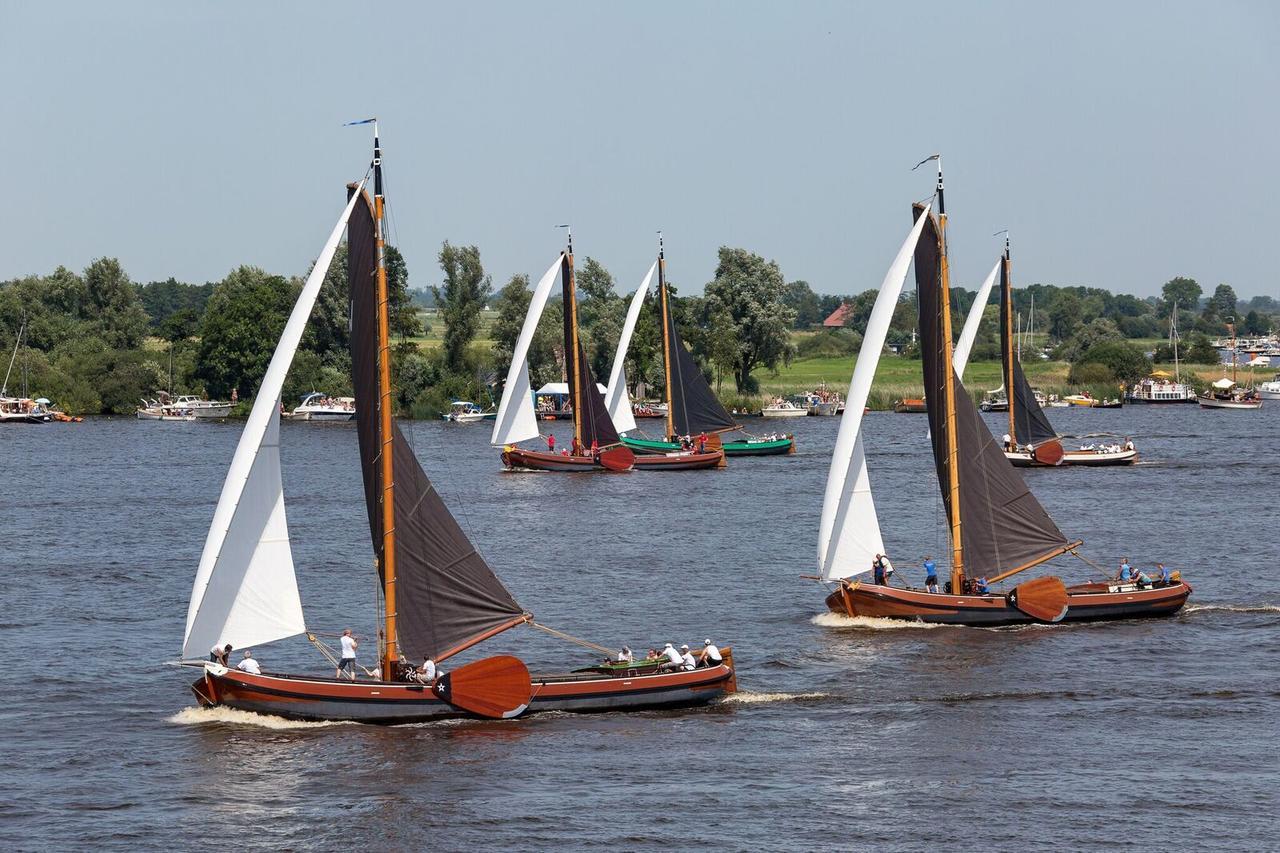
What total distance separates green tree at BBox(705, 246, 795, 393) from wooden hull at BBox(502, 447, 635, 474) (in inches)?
3140

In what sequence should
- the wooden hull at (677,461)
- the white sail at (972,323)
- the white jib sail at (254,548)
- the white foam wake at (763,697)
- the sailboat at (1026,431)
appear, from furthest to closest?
1. the wooden hull at (677,461)
2. the sailboat at (1026,431)
3. the white sail at (972,323)
4. the white foam wake at (763,697)
5. the white jib sail at (254,548)

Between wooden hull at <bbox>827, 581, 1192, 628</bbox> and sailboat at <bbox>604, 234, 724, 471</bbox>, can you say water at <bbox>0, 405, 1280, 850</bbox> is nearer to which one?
wooden hull at <bbox>827, 581, 1192, 628</bbox>

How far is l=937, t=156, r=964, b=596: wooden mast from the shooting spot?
5747 cm

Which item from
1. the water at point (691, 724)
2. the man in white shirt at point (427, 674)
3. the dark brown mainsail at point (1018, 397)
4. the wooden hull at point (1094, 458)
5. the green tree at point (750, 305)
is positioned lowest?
the water at point (691, 724)

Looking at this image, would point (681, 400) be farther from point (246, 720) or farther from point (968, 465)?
point (246, 720)

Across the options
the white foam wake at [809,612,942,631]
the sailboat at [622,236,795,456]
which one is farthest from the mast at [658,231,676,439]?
the white foam wake at [809,612,942,631]

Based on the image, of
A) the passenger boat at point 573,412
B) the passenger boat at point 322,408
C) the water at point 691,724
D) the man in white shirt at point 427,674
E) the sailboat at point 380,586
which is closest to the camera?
the water at point 691,724

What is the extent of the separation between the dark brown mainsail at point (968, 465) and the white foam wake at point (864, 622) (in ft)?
9.23

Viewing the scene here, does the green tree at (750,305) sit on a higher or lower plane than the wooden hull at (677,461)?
higher

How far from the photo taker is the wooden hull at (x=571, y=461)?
114m

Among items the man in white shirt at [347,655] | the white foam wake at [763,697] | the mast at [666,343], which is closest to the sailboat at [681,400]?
the mast at [666,343]

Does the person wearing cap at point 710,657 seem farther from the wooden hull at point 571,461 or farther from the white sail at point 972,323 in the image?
the wooden hull at point 571,461

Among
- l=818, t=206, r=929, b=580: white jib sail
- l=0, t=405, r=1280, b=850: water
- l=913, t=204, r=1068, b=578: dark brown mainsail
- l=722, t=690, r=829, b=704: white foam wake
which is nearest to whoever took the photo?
l=0, t=405, r=1280, b=850: water

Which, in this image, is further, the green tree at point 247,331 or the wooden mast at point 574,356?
the green tree at point 247,331
